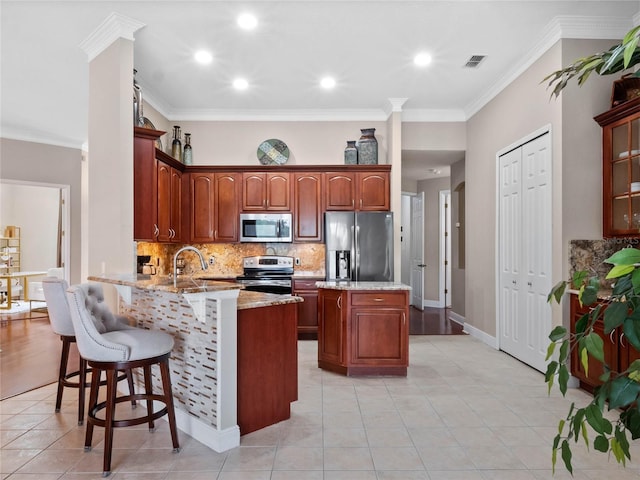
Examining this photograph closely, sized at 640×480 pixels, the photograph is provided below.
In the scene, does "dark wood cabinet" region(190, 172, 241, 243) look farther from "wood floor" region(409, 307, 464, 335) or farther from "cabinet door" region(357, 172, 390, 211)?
"wood floor" region(409, 307, 464, 335)

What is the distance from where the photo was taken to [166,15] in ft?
11.3

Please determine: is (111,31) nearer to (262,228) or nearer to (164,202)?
(164,202)

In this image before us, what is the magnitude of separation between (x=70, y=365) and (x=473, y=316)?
194 inches

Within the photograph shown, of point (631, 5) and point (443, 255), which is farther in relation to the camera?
point (443, 255)

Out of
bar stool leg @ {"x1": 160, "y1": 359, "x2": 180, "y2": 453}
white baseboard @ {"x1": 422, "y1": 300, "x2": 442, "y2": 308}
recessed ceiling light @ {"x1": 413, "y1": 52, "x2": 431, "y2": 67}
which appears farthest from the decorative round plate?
white baseboard @ {"x1": 422, "y1": 300, "x2": 442, "y2": 308}

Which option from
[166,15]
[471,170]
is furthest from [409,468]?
[471,170]

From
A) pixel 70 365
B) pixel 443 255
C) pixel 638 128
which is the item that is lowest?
pixel 70 365

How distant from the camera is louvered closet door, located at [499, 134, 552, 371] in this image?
12.8 feet

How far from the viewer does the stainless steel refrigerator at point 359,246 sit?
17.6 ft

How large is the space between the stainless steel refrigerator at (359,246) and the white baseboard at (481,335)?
135cm

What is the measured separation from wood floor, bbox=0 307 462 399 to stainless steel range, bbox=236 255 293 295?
200cm

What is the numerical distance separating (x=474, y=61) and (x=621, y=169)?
1804 mm

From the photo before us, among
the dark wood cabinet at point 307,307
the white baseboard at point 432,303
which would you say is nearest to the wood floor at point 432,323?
the white baseboard at point 432,303

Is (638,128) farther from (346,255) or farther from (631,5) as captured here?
(346,255)
